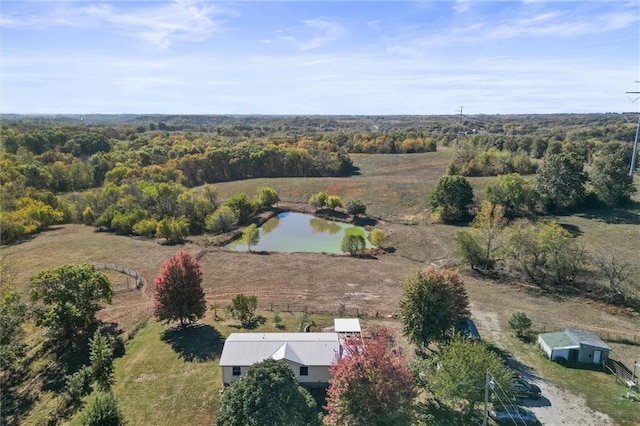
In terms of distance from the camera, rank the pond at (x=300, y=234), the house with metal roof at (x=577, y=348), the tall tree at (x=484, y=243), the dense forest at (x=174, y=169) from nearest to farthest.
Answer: the house with metal roof at (x=577, y=348)
the tall tree at (x=484, y=243)
the pond at (x=300, y=234)
the dense forest at (x=174, y=169)

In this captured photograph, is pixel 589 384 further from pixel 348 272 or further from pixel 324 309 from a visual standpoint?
pixel 348 272

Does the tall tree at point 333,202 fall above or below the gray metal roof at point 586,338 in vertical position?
above

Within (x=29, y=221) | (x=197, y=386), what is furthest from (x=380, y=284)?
(x=29, y=221)

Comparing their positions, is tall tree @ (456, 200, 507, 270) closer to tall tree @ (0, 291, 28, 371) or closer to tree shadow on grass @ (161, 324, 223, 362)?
tree shadow on grass @ (161, 324, 223, 362)

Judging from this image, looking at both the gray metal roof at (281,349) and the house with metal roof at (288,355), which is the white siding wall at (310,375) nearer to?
the house with metal roof at (288,355)

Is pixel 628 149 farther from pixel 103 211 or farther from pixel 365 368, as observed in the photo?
pixel 103 211

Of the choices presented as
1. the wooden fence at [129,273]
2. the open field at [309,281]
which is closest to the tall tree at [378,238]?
the open field at [309,281]

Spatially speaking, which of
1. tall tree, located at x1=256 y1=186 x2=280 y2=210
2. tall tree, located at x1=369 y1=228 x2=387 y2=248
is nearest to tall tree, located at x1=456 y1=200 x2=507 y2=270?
tall tree, located at x1=369 y1=228 x2=387 y2=248
